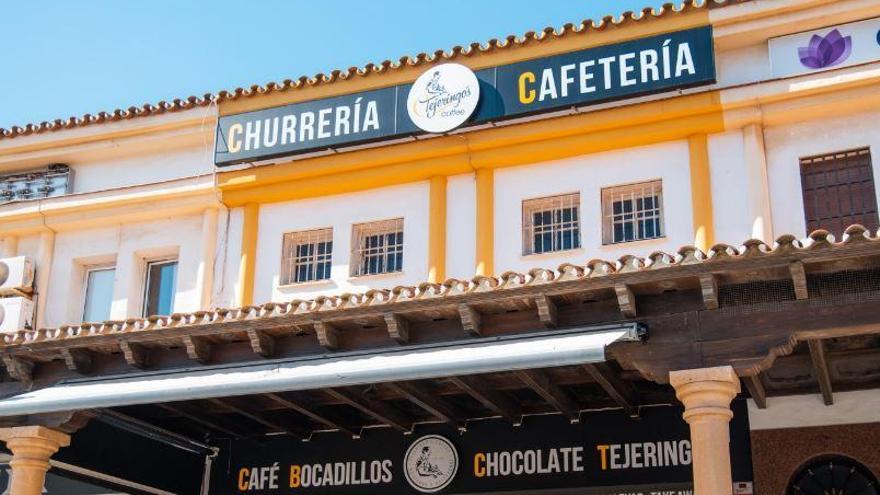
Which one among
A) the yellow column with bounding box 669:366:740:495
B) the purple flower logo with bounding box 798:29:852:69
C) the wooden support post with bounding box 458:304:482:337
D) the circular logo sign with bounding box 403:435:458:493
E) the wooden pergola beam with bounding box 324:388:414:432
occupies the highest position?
the purple flower logo with bounding box 798:29:852:69

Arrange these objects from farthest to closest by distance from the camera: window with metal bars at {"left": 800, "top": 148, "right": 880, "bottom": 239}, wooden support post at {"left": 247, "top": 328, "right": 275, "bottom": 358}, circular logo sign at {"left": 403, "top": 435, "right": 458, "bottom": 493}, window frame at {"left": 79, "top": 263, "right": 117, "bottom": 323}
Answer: window frame at {"left": 79, "top": 263, "right": 117, "bottom": 323}
circular logo sign at {"left": 403, "top": 435, "right": 458, "bottom": 493}
window with metal bars at {"left": 800, "top": 148, "right": 880, "bottom": 239}
wooden support post at {"left": 247, "top": 328, "right": 275, "bottom": 358}

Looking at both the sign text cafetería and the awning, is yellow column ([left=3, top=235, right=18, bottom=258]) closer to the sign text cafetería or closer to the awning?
the sign text cafetería

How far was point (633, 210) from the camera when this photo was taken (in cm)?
1404

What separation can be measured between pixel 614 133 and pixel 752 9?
216cm

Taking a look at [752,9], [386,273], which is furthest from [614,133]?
[386,273]

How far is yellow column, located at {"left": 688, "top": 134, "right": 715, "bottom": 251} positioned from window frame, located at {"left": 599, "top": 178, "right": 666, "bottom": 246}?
1.32 feet

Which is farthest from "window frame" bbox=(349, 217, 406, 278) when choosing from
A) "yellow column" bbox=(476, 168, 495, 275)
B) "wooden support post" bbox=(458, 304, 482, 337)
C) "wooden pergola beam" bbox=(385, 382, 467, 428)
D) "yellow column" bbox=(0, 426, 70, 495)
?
"yellow column" bbox=(0, 426, 70, 495)

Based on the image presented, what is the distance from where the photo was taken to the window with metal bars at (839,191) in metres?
13.0

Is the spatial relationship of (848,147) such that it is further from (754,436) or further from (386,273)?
(386,273)

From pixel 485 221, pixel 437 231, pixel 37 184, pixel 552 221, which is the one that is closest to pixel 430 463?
pixel 437 231

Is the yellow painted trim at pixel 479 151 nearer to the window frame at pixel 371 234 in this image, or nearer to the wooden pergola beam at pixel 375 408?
the window frame at pixel 371 234

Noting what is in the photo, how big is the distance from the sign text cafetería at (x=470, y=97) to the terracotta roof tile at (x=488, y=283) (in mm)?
3726

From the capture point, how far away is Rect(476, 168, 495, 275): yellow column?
14312 millimetres

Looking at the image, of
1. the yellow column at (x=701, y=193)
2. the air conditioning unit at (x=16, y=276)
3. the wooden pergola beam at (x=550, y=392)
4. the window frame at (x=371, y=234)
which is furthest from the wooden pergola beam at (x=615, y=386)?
the air conditioning unit at (x=16, y=276)
